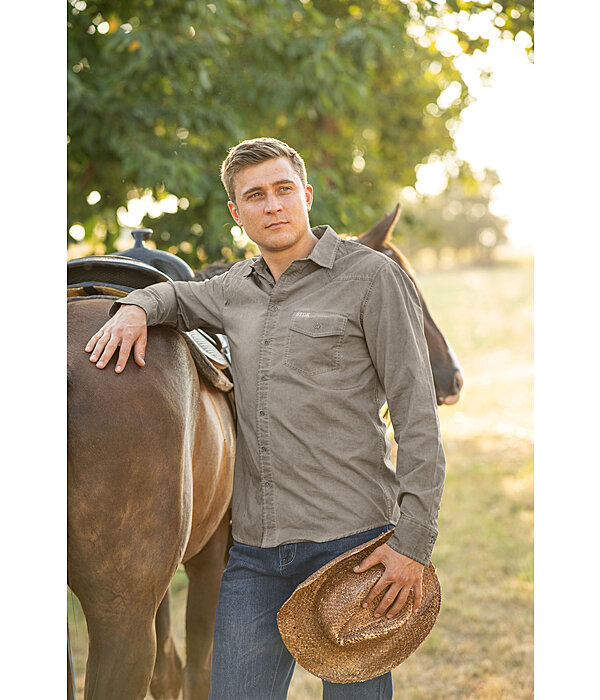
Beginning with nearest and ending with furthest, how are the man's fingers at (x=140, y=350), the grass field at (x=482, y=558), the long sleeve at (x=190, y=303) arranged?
1. the man's fingers at (x=140, y=350)
2. the long sleeve at (x=190, y=303)
3. the grass field at (x=482, y=558)

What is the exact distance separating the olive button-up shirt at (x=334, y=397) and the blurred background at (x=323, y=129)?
33.8 inches

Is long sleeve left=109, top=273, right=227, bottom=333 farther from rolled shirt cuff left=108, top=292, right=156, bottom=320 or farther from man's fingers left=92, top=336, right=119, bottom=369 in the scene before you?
man's fingers left=92, top=336, right=119, bottom=369

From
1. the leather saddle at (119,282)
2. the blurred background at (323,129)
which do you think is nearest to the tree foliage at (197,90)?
the blurred background at (323,129)

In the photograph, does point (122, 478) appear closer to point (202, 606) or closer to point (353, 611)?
point (353, 611)

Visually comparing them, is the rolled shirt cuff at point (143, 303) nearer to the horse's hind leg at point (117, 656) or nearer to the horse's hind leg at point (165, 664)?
the horse's hind leg at point (117, 656)

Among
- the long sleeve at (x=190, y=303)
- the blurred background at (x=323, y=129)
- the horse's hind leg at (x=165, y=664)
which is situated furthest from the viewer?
the blurred background at (x=323, y=129)

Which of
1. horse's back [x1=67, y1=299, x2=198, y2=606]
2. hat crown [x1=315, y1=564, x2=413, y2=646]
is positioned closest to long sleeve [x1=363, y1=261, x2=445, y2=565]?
hat crown [x1=315, y1=564, x2=413, y2=646]

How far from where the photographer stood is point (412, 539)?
1364 mm

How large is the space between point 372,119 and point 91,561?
16.0 ft

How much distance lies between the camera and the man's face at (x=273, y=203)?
1.52m

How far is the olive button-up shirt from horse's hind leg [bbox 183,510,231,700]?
0.74m
